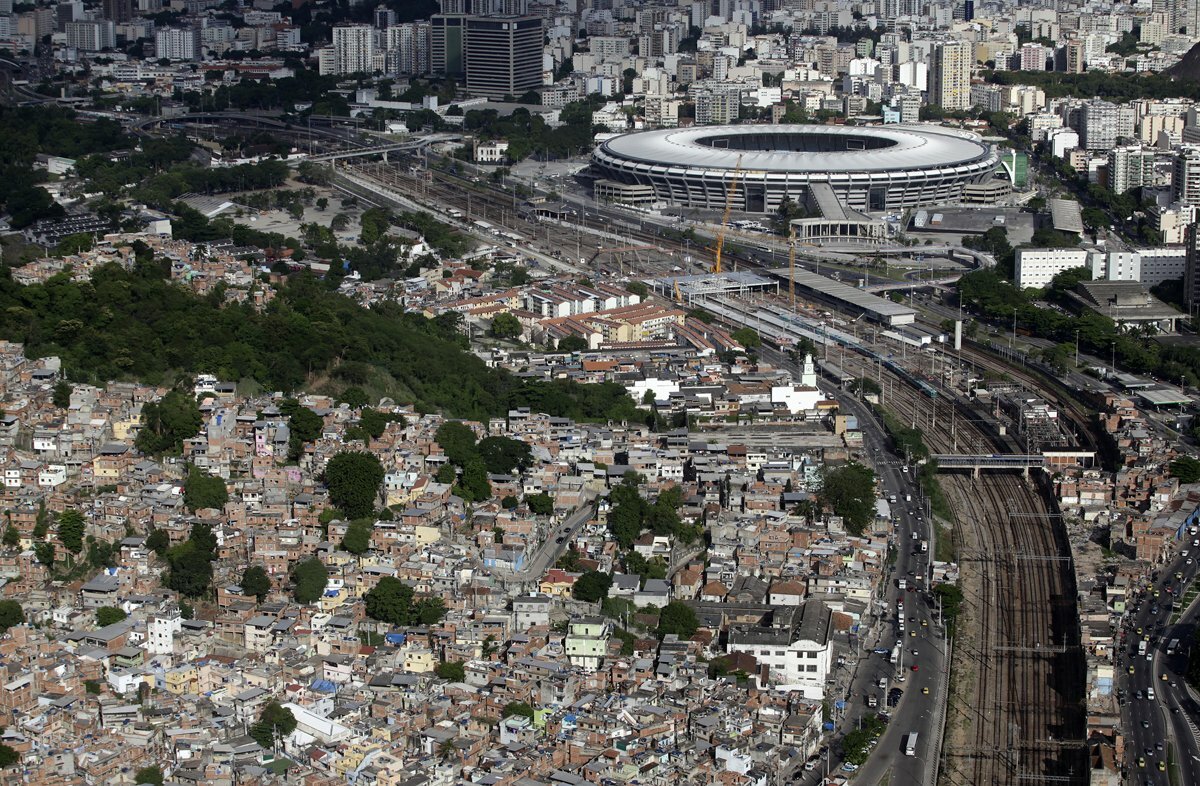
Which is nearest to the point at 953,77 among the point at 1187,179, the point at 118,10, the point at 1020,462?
the point at 1187,179

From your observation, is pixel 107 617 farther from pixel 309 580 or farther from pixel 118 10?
pixel 118 10

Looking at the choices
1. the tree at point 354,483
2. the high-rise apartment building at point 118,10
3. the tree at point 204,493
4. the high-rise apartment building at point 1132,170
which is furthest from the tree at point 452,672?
the high-rise apartment building at point 118,10

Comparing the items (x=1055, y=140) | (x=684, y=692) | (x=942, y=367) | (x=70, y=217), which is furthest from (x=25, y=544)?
(x=1055, y=140)

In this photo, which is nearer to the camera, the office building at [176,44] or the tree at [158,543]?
the tree at [158,543]

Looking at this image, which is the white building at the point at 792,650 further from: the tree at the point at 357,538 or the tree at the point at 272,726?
the tree at the point at 272,726

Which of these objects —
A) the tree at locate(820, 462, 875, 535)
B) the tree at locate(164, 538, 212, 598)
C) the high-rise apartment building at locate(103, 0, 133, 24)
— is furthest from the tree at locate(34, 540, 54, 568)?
the high-rise apartment building at locate(103, 0, 133, 24)

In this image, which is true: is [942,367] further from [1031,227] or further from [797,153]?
[797,153]
